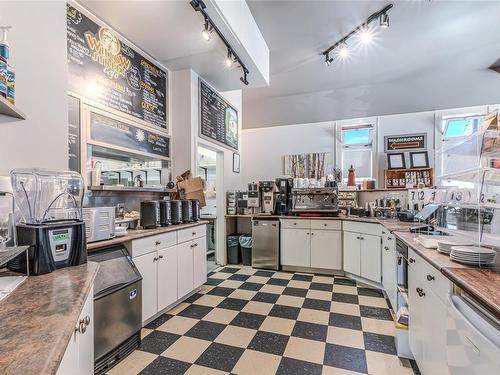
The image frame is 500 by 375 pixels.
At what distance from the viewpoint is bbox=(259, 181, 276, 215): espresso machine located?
4.55 m

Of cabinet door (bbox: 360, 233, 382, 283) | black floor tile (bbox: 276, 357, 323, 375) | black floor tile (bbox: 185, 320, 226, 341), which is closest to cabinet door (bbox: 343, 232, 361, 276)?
cabinet door (bbox: 360, 233, 382, 283)

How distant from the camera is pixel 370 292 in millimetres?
3242

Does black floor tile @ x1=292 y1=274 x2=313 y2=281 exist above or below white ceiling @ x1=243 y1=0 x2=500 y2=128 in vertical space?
below

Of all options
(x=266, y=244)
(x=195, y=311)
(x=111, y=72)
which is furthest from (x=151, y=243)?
(x=266, y=244)

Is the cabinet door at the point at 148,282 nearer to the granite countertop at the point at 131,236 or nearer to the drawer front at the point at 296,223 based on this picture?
the granite countertop at the point at 131,236

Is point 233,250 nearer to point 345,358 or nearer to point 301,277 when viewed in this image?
point 301,277

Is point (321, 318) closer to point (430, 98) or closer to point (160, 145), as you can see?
point (160, 145)

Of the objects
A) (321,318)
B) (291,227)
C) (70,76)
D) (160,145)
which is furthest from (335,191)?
(70,76)

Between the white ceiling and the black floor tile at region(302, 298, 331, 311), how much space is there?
3347 mm

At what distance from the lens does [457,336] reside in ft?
3.50

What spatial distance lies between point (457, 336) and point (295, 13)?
10.7ft

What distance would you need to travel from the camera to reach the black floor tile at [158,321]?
7.86ft

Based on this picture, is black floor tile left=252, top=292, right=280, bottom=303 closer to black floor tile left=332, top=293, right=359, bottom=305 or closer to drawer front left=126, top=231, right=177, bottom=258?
black floor tile left=332, top=293, right=359, bottom=305

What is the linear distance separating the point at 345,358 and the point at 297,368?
0.40 metres
